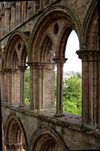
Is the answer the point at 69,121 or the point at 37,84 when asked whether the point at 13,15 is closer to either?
the point at 37,84

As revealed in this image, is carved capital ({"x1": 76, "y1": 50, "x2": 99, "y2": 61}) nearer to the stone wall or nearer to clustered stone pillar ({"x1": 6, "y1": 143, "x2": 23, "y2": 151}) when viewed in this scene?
the stone wall

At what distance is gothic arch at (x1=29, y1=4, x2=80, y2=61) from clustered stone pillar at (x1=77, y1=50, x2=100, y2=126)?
0.84 m

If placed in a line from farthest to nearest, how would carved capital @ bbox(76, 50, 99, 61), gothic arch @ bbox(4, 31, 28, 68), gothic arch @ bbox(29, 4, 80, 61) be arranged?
gothic arch @ bbox(4, 31, 28, 68) → gothic arch @ bbox(29, 4, 80, 61) → carved capital @ bbox(76, 50, 99, 61)

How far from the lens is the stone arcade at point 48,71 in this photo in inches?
225

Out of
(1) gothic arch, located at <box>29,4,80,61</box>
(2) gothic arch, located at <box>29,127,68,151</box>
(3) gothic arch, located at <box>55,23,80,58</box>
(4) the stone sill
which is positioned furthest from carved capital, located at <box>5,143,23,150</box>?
(3) gothic arch, located at <box>55,23,80,58</box>

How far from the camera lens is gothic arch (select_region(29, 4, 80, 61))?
631 centimetres

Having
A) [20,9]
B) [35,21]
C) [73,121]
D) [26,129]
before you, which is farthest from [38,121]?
[20,9]

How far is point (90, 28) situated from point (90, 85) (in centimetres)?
160

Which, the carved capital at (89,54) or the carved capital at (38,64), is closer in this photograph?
the carved capital at (89,54)

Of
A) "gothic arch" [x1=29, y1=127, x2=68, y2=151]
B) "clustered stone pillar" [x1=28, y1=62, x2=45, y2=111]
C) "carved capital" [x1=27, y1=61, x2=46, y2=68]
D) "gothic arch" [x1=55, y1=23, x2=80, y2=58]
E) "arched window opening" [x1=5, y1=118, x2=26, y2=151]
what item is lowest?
"arched window opening" [x1=5, y1=118, x2=26, y2=151]

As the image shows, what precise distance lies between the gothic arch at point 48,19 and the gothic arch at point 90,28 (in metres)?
0.36

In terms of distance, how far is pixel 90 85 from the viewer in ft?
18.9

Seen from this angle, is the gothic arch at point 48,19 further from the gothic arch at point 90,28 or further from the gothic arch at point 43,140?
the gothic arch at point 43,140

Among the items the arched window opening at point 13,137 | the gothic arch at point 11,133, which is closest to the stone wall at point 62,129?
the gothic arch at point 11,133
